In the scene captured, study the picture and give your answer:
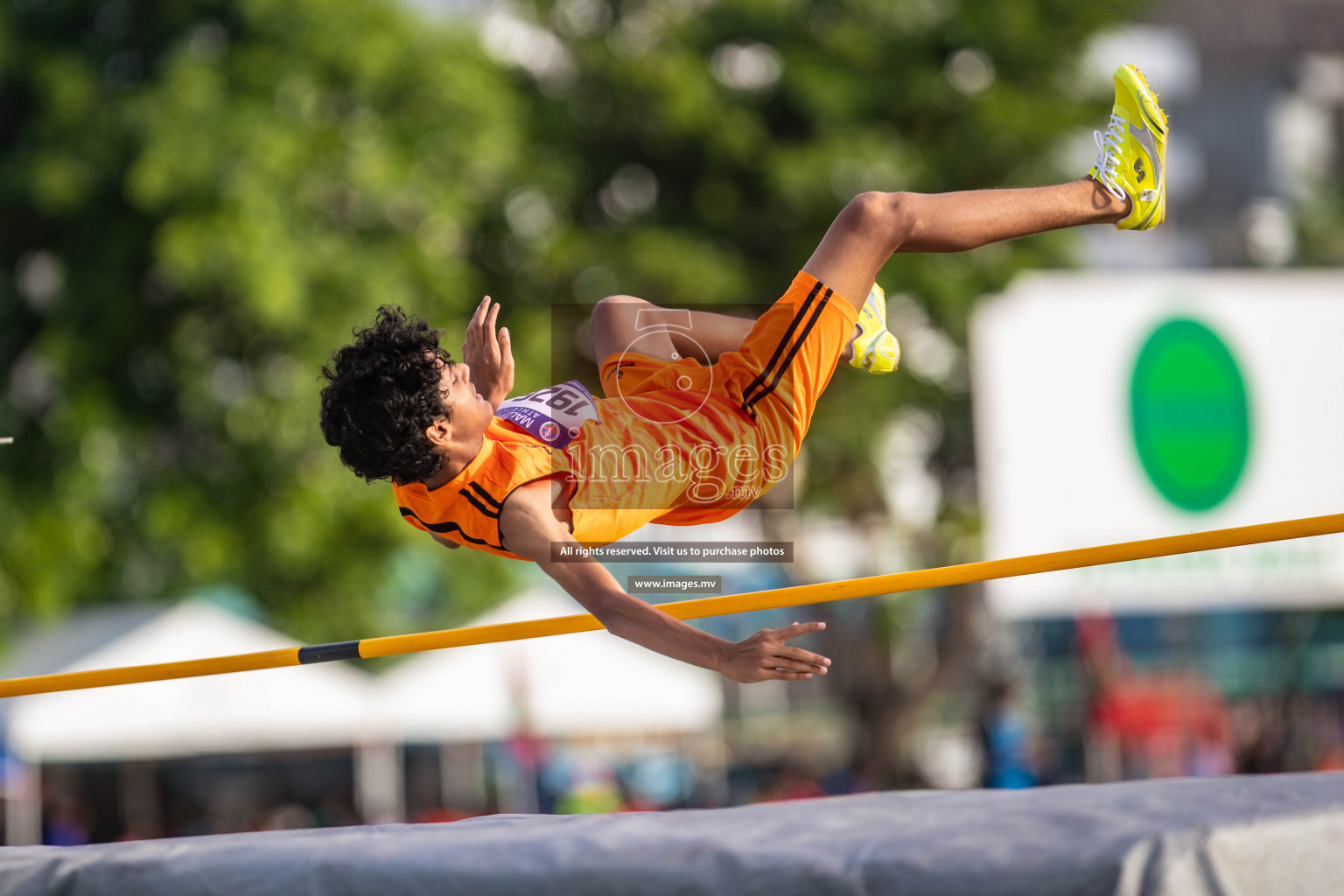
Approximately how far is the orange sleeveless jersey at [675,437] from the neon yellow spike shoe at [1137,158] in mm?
788

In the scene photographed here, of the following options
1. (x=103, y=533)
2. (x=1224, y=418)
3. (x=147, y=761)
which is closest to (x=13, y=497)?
(x=103, y=533)

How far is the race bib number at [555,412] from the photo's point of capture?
350 centimetres

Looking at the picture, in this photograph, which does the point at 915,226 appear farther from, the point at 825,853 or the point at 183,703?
the point at 183,703

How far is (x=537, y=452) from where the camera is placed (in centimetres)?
342

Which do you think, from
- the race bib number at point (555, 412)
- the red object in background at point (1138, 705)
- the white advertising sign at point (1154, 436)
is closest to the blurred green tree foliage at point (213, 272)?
the white advertising sign at point (1154, 436)

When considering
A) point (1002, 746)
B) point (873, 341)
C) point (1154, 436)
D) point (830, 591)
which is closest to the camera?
point (830, 591)

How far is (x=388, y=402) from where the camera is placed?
128 inches

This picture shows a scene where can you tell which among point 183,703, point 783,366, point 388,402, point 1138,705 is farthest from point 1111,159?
point 1138,705

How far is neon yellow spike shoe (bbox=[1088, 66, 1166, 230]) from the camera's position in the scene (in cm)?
360

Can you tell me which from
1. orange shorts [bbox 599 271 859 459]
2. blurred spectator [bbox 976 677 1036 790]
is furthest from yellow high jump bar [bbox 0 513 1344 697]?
blurred spectator [bbox 976 677 1036 790]

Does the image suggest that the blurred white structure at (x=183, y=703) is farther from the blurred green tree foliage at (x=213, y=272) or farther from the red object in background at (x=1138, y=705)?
the red object in background at (x=1138, y=705)

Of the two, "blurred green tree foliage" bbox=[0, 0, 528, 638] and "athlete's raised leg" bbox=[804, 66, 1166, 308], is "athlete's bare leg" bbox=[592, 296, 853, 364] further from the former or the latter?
"blurred green tree foliage" bbox=[0, 0, 528, 638]

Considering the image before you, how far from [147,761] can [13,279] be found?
6.74m

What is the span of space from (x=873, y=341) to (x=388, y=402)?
1381mm
